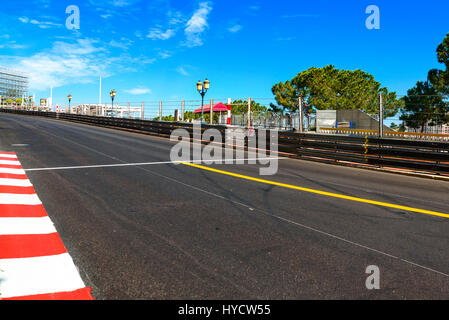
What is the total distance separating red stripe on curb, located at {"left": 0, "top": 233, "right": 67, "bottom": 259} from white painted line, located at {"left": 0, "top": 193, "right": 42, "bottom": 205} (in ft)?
4.78

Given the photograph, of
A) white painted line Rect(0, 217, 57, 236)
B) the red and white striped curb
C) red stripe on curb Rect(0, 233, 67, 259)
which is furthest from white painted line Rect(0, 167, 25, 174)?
red stripe on curb Rect(0, 233, 67, 259)

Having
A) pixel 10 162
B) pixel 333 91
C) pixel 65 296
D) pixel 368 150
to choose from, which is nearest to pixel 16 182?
pixel 10 162

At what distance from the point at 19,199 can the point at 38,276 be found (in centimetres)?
279

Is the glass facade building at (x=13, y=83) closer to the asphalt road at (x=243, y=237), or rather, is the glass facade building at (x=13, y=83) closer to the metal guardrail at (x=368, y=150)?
the metal guardrail at (x=368, y=150)

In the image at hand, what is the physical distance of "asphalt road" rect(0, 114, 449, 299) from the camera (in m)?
2.41

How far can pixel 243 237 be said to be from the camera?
3.41 metres

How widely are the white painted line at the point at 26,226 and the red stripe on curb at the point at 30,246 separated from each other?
0.37ft

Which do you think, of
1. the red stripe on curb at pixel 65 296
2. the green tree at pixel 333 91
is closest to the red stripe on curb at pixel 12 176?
the red stripe on curb at pixel 65 296

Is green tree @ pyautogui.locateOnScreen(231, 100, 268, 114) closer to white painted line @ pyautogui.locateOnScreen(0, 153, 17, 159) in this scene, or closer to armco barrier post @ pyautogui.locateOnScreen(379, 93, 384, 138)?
armco barrier post @ pyautogui.locateOnScreen(379, 93, 384, 138)

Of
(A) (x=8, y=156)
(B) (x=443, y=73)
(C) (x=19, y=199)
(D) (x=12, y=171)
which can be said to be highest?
(B) (x=443, y=73)

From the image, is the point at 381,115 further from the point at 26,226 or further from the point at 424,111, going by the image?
the point at 26,226
